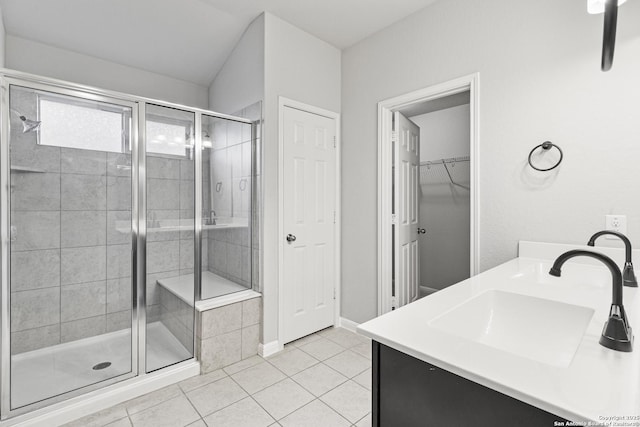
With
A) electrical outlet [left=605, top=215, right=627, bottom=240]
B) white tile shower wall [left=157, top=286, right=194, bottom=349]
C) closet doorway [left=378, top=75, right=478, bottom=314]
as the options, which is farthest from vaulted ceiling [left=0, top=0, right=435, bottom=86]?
white tile shower wall [left=157, top=286, right=194, bottom=349]

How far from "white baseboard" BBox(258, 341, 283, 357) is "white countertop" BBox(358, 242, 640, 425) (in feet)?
5.72

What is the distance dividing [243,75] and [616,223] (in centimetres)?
283

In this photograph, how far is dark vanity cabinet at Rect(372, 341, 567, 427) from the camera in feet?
2.08

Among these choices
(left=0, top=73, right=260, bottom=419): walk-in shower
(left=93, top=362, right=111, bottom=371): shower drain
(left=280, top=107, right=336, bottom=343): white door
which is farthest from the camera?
(left=280, top=107, right=336, bottom=343): white door

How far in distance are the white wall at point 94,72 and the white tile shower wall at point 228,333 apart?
2.23 m

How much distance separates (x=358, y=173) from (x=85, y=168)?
6.87 ft

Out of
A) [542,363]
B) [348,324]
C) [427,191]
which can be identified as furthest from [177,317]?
[427,191]

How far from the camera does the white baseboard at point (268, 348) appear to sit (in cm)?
247

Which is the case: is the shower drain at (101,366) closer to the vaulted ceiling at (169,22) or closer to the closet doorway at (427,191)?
the closet doorway at (427,191)

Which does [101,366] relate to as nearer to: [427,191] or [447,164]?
[427,191]

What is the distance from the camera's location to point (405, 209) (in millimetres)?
2881

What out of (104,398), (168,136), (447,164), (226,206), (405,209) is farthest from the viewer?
(447,164)

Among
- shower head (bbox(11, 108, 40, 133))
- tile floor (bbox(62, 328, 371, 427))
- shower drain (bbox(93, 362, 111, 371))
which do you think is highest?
shower head (bbox(11, 108, 40, 133))

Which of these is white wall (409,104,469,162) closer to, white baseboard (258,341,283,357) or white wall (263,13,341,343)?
white wall (263,13,341,343)
